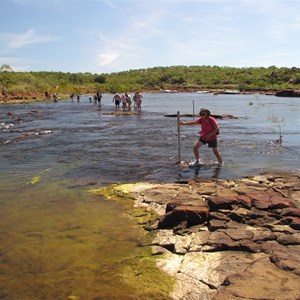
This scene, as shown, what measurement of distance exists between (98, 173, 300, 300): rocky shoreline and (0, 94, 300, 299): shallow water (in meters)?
0.66

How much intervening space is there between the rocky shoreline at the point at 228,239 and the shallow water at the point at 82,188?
66 cm

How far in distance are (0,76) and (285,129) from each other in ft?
283

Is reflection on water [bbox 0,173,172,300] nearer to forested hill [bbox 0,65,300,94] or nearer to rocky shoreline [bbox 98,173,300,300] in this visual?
rocky shoreline [bbox 98,173,300,300]

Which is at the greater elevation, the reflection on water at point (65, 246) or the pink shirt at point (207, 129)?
the pink shirt at point (207, 129)

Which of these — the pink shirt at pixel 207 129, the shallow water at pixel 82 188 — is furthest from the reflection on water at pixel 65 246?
the pink shirt at pixel 207 129

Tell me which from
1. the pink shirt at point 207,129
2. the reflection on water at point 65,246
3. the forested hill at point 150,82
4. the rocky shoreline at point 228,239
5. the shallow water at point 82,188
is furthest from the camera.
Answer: the forested hill at point 150,82

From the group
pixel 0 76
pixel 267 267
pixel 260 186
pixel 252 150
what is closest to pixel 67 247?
pixel 267 267

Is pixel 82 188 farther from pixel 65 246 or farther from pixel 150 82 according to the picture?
pixel 150 82

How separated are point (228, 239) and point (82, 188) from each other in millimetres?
4850

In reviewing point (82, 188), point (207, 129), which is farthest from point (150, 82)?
point (82, 188)

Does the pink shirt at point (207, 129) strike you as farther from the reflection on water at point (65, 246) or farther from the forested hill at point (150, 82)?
the forested hill at point (150, 82)

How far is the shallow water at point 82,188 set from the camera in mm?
5363

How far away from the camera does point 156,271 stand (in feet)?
17.6

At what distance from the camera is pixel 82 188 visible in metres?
9.80
